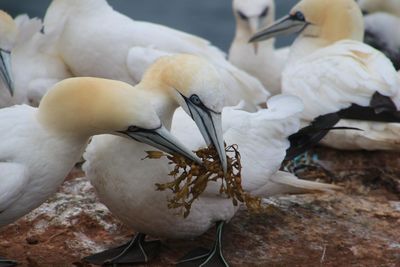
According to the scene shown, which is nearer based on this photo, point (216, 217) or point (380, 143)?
point (216, 217)

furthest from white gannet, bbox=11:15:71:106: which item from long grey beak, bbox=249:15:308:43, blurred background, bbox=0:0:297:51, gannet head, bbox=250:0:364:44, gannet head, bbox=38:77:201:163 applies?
blurred background, bbox=0:0:297:51

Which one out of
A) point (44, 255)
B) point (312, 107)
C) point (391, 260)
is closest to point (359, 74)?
point (312, 107)

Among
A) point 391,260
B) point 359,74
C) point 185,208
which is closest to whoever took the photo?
point 185,208

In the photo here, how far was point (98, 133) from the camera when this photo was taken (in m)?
4.25

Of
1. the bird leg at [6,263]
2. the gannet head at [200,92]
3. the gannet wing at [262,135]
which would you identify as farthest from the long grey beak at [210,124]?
the bird leg at [6,263]

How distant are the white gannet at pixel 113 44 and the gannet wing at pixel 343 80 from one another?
530 millimetres

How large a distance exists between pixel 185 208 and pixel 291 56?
2.98 metres

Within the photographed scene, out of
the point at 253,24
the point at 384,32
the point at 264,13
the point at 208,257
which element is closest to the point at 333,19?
the point at 253,24

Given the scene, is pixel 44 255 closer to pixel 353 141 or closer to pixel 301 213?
pixel 301 213

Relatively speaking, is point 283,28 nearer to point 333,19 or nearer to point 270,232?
point 333,19

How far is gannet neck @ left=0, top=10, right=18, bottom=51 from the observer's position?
20.2 ft

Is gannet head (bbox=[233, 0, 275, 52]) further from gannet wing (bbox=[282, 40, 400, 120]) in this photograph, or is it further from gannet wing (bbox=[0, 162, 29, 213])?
gannet wing (bbox=[0, 162, 29, 213])

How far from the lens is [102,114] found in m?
4.12

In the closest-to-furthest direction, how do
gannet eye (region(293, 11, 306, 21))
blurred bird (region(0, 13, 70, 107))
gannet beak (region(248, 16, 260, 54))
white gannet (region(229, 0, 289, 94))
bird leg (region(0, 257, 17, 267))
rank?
bird leg (region(0, 257, 17, 267)) → blurred bird (region(0, 13, 70, 107)) → gannet eye (region(293, 11, 306, 21)) → white gannet (region(229, 0, 289, 94)) → gannet beak (region(248, 16, 260, 54))
